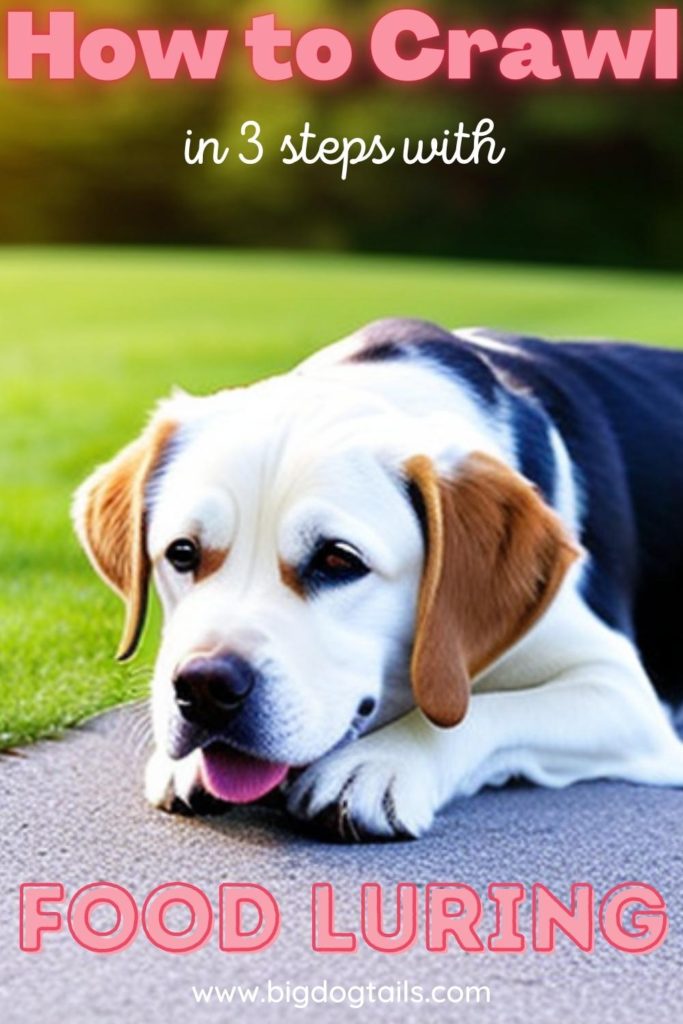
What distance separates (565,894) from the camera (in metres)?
4.02

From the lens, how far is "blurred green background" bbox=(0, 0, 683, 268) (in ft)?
114

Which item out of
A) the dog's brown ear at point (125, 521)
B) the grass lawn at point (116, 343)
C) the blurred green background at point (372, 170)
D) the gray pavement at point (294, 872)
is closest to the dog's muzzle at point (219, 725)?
the gray pavement at point (294, 872)

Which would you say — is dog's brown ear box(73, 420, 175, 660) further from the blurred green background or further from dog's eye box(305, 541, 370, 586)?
the blurred green background

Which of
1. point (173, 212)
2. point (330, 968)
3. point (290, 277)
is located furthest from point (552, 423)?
point (173, 212)

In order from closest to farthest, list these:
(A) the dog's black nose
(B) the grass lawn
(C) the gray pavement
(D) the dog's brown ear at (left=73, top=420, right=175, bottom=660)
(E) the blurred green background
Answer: (C) the gray pavement
(A) the dog's black nose
(D) the dog's brown ear at (left=73, top=420, right=175, bottom=660)
(B) the grass lawn
(E) the blurred green background

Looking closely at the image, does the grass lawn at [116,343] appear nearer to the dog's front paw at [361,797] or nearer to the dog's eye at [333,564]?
the dog's front paw at [361,797]

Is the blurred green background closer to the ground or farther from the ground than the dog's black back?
closer to the ground

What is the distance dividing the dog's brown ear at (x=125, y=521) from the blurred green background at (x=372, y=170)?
2988cm

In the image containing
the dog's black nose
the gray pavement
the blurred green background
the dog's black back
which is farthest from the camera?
the blurred green background

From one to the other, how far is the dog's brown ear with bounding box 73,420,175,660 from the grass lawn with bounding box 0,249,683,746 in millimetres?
575

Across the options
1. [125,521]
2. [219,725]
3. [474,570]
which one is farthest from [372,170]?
[219,725]

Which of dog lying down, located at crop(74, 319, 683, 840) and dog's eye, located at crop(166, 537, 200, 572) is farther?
dog's eye, located at crop(166, 537, 200, 572)

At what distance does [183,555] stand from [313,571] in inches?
11.6

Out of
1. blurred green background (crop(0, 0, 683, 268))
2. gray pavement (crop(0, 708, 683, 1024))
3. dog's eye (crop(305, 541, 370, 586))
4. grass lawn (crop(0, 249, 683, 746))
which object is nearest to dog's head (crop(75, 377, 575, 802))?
dog's eye (crop(305, 541, 370, 586))
